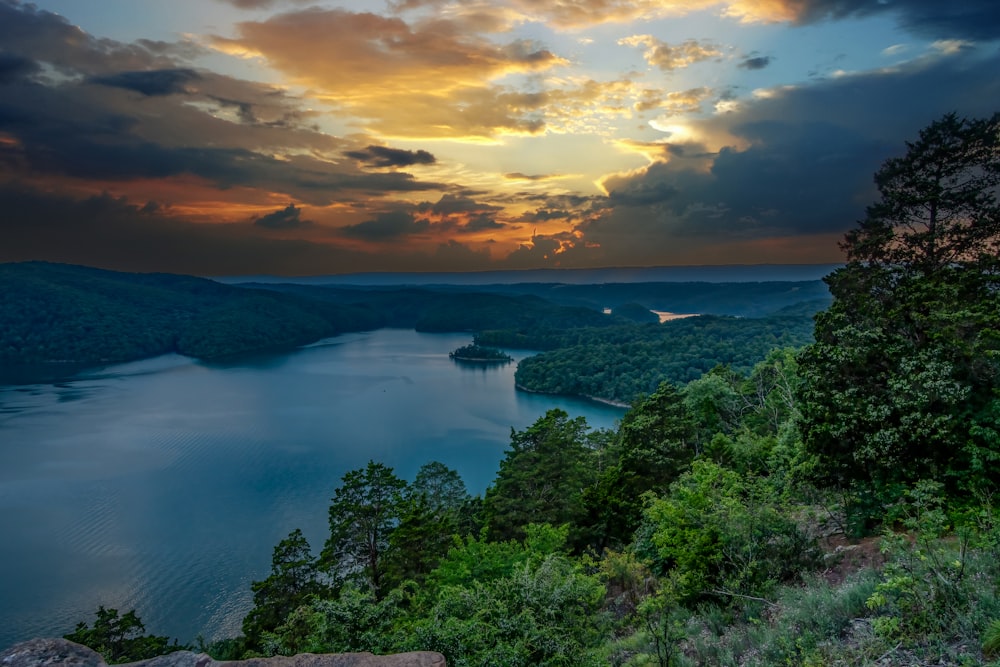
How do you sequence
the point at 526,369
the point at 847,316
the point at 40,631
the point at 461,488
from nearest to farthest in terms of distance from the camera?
the point at 847,316, the point at 40,631, the point at 461,488, the point at 526,369

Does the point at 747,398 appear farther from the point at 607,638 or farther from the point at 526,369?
the point at 526,369

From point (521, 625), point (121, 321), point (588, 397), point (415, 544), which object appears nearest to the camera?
point (521, 625)

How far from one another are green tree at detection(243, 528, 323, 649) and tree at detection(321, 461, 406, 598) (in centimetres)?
104

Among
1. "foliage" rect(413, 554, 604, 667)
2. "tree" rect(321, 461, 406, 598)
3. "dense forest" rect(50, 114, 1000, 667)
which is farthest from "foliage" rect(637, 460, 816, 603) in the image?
"tree" rect(321, 461, 406, 598)

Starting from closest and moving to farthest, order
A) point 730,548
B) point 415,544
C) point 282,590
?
point 730,548 < point 415,544 < point 282,590

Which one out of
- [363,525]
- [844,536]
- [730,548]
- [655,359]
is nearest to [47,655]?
[730,548]

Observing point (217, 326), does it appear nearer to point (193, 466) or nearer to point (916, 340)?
point (193, 466)

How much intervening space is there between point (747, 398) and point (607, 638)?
21.8 metres

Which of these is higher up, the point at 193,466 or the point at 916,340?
the point at 916,340

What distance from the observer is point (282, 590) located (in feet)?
59.2

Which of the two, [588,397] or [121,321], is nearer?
[588,397]

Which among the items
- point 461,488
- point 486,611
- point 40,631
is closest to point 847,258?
point 486,611

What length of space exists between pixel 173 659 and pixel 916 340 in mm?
11970

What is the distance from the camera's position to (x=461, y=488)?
31.3m
